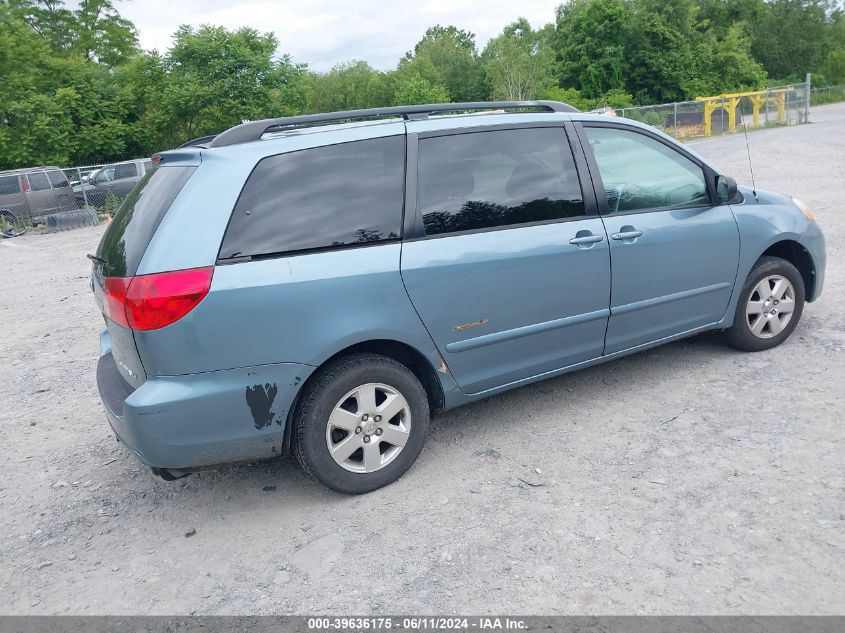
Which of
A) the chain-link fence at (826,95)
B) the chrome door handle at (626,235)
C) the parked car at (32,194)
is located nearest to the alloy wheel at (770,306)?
the chrome door handle at (626,235)

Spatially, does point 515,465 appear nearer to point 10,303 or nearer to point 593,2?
point 10,303

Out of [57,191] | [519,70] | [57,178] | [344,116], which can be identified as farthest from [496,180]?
[519,70]

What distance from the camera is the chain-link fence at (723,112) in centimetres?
2984

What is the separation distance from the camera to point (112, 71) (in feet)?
109

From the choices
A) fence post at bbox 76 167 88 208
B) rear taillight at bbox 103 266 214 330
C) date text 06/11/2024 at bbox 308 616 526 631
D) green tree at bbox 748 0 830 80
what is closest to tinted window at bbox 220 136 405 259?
rear taillight at bbox 103 266 214 330

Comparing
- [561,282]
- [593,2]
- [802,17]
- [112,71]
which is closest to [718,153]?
[561,282]

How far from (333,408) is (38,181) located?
18891 millimetres

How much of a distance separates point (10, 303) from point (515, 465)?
309 inches

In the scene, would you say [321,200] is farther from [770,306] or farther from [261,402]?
[770,306]

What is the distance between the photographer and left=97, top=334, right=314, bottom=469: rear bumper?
3189 millimetres

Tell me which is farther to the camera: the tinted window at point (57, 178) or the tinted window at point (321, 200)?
the tinted window at point (57, 178)

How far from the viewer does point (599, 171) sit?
433 cm

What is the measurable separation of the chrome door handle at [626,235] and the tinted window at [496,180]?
10.1 inches

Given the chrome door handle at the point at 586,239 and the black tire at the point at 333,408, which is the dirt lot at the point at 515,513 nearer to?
the black tire at the point at 333,408
